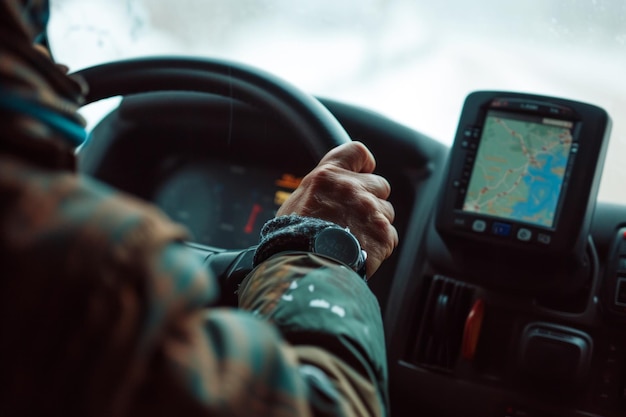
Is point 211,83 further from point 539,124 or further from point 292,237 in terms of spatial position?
point 539,124

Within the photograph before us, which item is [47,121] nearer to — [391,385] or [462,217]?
[462,217]

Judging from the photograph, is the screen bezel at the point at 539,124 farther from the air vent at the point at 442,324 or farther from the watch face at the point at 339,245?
the watch face at the point at 339,245

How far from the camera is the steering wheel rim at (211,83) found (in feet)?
2.69

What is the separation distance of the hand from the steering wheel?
10cm

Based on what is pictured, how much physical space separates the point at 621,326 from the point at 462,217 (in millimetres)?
277

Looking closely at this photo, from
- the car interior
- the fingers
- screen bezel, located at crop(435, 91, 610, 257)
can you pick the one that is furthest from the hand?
screen bezel, located at crop(435, 91, 610, 257)

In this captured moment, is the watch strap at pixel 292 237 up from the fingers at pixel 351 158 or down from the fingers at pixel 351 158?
down

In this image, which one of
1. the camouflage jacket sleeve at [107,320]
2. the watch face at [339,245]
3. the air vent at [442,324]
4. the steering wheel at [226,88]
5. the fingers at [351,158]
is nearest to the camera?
the camouflage jacket sleeve at [107,320]

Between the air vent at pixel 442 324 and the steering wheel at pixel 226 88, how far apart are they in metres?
0.45

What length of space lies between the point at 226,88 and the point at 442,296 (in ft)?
1.68

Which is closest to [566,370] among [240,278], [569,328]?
[569,328]

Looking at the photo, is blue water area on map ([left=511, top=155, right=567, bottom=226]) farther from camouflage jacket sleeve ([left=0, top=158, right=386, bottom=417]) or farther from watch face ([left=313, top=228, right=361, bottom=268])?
camouflage jacket sleeve ([left=0, top=158, right=386, bottom=417])

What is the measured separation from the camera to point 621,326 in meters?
1.08

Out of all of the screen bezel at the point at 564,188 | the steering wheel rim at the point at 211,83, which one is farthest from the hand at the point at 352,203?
the screen bezel at the point at 564,188
